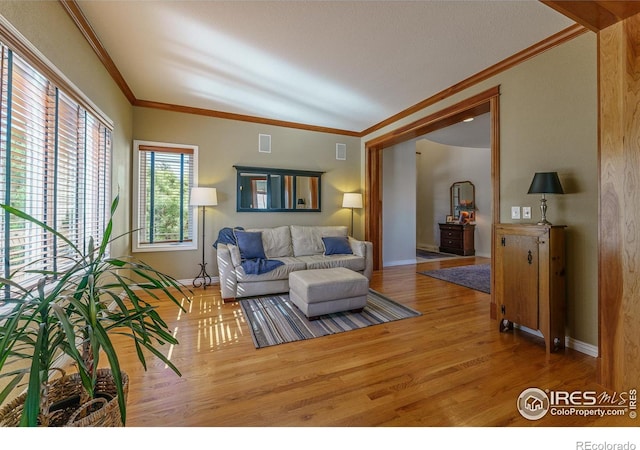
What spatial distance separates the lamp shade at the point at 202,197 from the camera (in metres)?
3.76

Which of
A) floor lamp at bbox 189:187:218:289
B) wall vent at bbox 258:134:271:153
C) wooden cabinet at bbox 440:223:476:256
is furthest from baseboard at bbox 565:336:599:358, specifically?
wooden cabinet at bbox 440:223:476:256

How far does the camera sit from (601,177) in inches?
68.0

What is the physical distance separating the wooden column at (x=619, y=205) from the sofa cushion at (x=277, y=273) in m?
2.83

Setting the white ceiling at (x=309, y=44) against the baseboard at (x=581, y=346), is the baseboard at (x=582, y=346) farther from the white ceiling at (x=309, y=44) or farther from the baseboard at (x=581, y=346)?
the white ceiling at (x=309, y=44)

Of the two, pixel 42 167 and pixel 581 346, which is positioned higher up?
pixel 42 167

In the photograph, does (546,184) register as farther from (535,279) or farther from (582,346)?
(582,346)

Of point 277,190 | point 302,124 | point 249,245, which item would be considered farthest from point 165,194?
point 302,124

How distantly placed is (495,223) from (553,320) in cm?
98

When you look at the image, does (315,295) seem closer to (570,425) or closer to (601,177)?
(570,425)

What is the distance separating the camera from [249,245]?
3.68 m

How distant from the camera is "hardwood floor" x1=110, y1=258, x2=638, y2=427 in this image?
1457 millimetres

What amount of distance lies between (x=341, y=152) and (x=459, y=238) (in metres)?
3.99

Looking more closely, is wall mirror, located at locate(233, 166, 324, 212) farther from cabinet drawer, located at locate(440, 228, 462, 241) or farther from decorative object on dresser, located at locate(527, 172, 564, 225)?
cabinet drawer, located at locate(440, 228, 462, 241)

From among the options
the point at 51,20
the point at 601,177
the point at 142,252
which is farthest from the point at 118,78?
the point at 601,177
